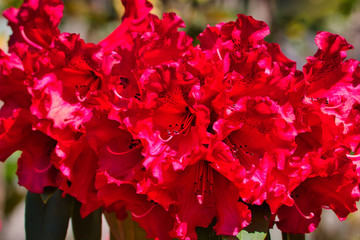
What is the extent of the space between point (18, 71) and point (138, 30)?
190mm

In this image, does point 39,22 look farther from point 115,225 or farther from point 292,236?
point 292,236

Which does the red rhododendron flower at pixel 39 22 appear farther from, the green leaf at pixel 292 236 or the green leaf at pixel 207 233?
the green leaf at pixel 292 236

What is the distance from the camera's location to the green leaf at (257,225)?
690 millimetres

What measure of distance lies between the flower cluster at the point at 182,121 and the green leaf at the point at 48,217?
0.28 feet

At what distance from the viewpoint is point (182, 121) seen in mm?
713

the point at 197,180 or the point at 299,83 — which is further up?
the point at 299,83

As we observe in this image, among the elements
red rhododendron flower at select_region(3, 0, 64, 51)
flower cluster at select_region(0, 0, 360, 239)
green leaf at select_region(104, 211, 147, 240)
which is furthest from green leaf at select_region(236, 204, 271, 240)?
red rhododendron flower at select_region(3, 0, 64, 51)

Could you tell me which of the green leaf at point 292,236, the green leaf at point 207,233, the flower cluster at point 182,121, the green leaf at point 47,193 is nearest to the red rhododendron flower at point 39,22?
the flower cluster at point 182,121

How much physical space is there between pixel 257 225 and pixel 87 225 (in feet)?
1.08

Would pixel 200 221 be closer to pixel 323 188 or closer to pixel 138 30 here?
pixel 323 188

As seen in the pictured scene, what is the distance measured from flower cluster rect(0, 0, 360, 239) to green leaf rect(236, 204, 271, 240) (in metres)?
0.03

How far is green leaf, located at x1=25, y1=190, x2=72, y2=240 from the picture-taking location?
854mm

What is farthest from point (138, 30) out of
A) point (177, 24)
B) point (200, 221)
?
point (200, 221)

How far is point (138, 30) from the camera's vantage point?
0.79 m
